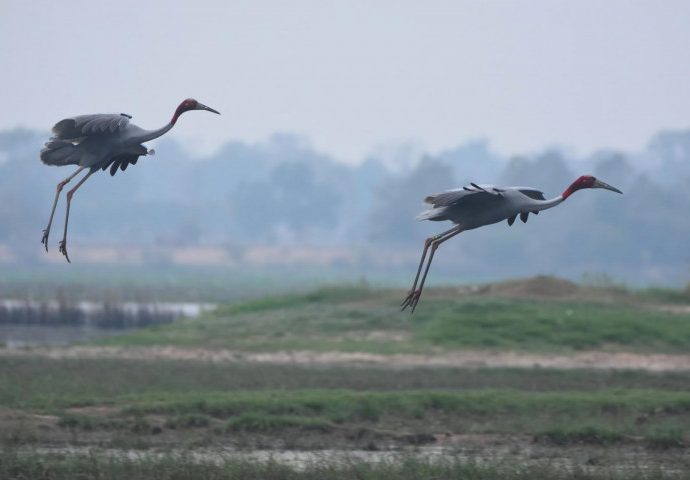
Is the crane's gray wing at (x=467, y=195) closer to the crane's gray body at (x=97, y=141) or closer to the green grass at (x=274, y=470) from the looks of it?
the green grass at (x=274, y=470)

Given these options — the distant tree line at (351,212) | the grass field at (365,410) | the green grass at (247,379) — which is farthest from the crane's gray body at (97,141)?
the distant tree line at (351,212)

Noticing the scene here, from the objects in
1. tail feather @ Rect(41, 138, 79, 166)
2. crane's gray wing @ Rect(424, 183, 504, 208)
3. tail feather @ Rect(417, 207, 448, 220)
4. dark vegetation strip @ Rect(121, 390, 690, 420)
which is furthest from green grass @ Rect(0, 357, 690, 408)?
crane's gray wing @ Rect(424, 183, 504, 208)

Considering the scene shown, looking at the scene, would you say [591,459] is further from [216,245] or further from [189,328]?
[216,245]

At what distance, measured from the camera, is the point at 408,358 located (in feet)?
93.7

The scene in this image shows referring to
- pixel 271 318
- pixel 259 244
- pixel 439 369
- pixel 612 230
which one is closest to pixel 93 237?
pixel 259 244

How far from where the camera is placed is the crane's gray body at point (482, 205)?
15438 millimetres

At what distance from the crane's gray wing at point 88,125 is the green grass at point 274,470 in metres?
3.92

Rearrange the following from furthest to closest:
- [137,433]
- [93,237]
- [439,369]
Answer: [93,237], [439,369], [137,433]

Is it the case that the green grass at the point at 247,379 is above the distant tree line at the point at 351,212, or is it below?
below

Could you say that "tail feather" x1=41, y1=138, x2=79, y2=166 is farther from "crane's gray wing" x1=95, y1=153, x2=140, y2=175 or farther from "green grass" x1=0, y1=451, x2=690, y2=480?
"green grass" x1=0, y1=451, x2=690, y2=480

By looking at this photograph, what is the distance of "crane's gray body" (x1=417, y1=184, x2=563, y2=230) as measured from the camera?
15438 mm

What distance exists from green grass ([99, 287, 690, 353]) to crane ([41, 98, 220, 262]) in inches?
519

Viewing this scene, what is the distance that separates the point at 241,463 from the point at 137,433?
4116mm

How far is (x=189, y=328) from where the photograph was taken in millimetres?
34750
